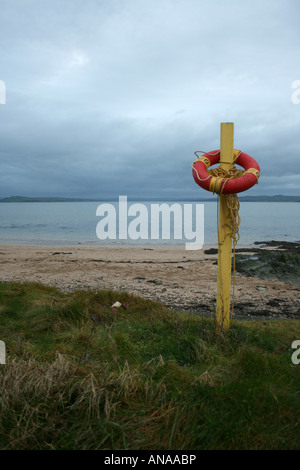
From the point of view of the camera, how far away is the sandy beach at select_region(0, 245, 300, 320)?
674 cm

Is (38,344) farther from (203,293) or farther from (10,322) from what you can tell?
(203,293)

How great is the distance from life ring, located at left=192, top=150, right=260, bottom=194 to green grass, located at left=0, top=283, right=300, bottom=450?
175 centimetres

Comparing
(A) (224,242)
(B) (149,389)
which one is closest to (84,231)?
(A) (224,242)

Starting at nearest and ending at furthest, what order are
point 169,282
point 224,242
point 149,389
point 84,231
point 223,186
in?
1. point 149,389
2. point 223,186
3. point 224,242
4. point 169,282
5. point 84,231

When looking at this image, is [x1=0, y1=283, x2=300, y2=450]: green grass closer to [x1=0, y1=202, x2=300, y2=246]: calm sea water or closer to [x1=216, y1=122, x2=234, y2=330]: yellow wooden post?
[x1=216, y1=122, x2=234, y2=330]: yellow wooden post

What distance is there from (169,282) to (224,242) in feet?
17.2

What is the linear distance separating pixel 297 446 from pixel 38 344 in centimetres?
287

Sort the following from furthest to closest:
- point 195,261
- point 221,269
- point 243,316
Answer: point 195,261
point 243,316
point 221,269

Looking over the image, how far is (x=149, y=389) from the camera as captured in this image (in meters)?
2.60

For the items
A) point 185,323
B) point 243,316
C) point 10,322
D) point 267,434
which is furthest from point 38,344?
point 243,316

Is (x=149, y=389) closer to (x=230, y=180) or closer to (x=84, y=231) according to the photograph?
(x=230, y=180)

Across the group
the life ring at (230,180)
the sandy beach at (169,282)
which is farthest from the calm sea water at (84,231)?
Result: the life ring at (230,180)

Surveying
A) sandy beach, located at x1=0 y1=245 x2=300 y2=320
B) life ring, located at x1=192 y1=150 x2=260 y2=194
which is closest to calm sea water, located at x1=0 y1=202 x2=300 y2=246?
sandy beach, located at x1=0 y1=245 x2=300 y2=320

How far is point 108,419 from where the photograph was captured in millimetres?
2221
